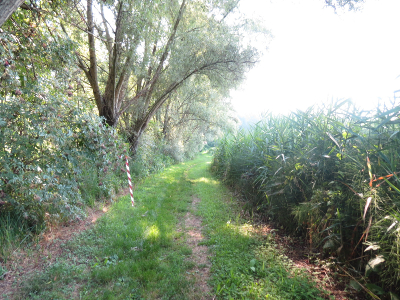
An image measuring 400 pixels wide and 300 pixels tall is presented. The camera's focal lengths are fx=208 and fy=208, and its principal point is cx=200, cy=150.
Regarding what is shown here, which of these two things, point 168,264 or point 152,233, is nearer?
point 168,264

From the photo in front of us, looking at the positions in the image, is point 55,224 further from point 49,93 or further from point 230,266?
point 230,266

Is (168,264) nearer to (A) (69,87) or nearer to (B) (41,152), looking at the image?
(B) (41,152)

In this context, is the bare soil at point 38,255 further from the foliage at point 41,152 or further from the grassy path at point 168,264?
the foliage at point 41,152

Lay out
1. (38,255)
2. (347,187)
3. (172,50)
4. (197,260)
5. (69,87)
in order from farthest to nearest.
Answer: (172,50) < (69,87) < (197,260) < (38,255) < (347,187)

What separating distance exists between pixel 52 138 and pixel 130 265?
8.45 ft

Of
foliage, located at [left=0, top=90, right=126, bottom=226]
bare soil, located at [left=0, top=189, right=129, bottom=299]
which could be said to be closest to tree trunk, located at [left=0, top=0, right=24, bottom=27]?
foliage, located at [left=0, top=90, right=126, bottom=226]

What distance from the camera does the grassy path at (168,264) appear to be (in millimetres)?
2709

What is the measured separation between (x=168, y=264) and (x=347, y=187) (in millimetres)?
3088

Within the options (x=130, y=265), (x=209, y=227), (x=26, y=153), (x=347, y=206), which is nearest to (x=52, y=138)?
(x=26, y=153)

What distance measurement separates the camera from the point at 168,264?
3371 mm

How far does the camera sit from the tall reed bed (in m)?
2.43

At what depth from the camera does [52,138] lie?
3.71 meters

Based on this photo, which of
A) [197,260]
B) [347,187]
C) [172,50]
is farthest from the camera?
[172,50]

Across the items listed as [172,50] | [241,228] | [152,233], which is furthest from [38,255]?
[172,50]
